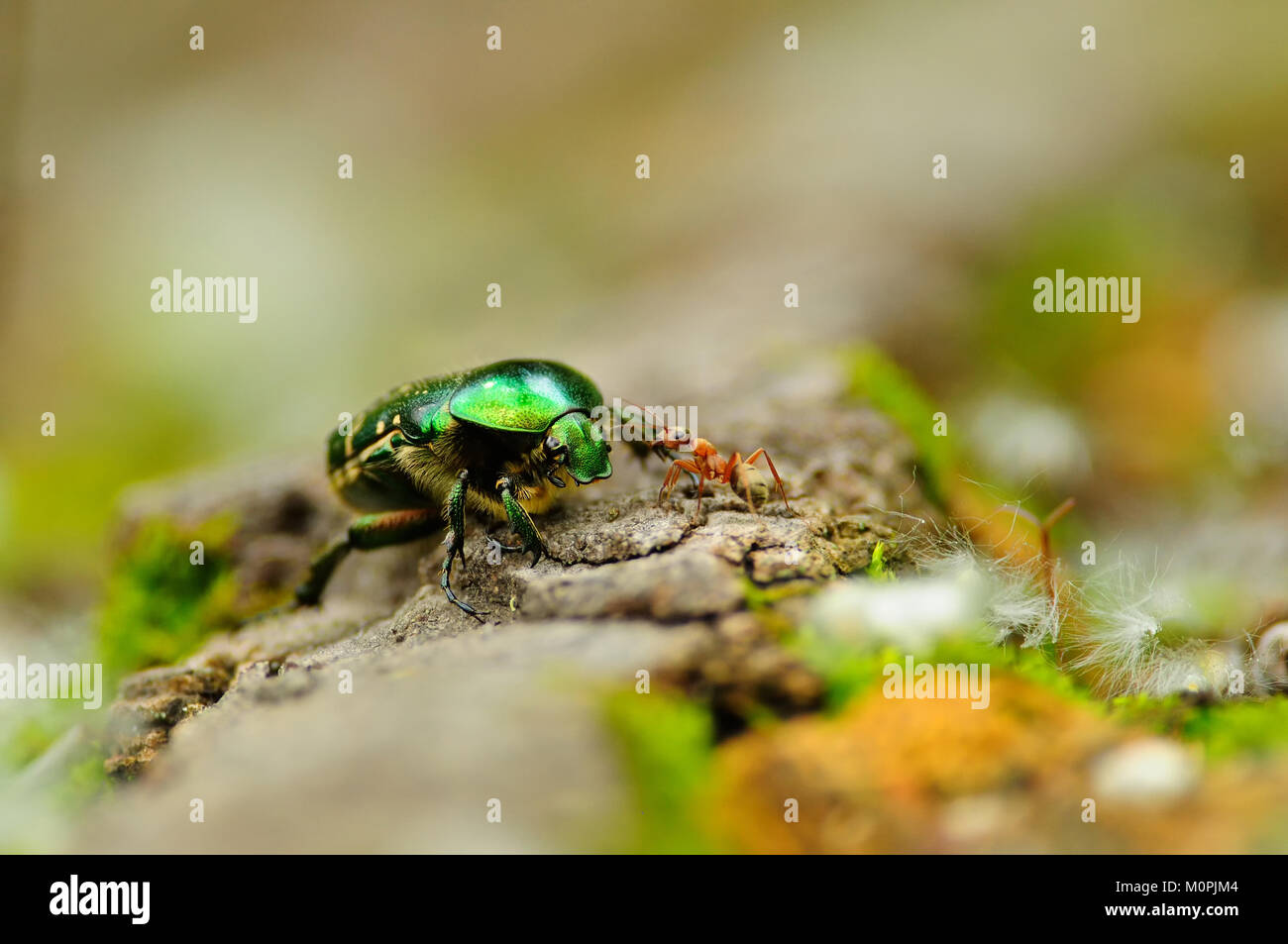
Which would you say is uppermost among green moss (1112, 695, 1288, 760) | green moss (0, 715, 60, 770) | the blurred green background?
the blurred green background

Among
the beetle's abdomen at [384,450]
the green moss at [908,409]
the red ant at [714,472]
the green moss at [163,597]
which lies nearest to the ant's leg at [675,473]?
the red ant at [714,472]

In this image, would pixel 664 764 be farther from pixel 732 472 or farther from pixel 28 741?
pixel 28 741

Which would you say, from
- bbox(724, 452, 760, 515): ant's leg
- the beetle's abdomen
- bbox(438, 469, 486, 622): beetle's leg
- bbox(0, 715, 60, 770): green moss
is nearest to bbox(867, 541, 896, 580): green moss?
bbox(724, 452, 760, 515): ant's leg

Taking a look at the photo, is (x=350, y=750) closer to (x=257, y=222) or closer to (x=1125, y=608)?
(x=1125, y=608)

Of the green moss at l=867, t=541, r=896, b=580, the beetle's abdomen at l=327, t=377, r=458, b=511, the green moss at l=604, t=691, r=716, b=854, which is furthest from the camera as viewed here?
the beetle's abdomen at l=327, t=377, r=458, b=511

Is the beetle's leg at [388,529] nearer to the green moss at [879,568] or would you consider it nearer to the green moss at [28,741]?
the green moss at [28,741]

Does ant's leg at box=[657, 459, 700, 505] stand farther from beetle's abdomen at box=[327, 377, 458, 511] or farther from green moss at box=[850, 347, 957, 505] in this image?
green moss at box=[850, 347, 957, 505]
